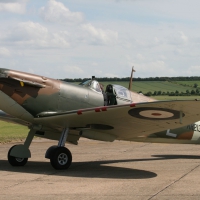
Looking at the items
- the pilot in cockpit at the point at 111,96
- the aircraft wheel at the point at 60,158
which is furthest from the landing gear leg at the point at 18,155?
the pilot in cockpit at the point at 111,96

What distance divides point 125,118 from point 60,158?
1.75 m

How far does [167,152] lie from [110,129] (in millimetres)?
4108

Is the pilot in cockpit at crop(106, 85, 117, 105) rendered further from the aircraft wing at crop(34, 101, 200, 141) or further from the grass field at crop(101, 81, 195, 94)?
the grass field at crop(101, 81, 195, 94)

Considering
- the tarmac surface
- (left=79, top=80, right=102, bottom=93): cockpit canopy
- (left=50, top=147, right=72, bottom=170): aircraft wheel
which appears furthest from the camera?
(left=79, top=80, right=102, bottom=93): cockpit canopy

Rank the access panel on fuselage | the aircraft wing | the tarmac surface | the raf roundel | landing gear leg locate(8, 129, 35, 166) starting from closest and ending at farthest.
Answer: the tarmac surface → the aircraft wing → the raf roundel → the access panel on fuselage → landing gear leg locate(8, 129, 35, 166)

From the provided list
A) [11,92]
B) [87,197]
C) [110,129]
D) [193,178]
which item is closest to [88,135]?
[110,129]

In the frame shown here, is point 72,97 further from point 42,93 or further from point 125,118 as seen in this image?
point 125,118

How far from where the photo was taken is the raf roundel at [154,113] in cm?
939

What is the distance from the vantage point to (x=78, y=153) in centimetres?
1487

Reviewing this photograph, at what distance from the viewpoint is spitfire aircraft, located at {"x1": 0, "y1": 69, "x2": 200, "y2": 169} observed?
32.5 feet

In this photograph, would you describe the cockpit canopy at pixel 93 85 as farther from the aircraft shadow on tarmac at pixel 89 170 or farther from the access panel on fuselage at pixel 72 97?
the aircraft shadow on tarmac at pixel 89 170

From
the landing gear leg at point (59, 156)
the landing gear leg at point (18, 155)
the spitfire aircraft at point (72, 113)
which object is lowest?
the landing gear leg at point (18, 155)

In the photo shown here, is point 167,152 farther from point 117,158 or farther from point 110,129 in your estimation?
point 110,129

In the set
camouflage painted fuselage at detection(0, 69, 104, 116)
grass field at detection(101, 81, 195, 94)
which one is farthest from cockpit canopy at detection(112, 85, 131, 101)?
grass field at detection(101, 81, 195, 94)
